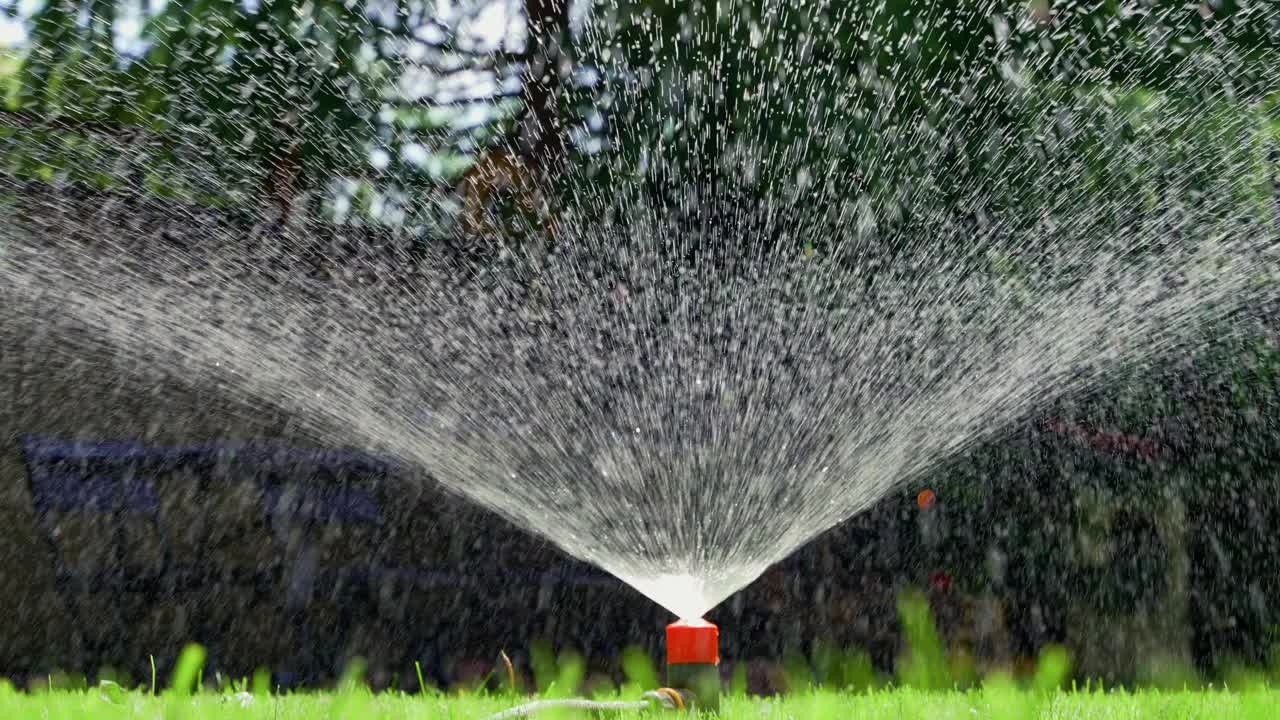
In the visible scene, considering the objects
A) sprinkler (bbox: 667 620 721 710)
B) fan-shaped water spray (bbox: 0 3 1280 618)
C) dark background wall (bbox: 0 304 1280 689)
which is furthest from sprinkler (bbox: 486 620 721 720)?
dark background wall (bbox: 0 304 1280 689)

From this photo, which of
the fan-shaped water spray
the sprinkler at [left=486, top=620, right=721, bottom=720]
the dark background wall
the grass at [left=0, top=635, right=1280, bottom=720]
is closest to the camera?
the sprinkler at [left=486, top=620, right=721, bottom=720]

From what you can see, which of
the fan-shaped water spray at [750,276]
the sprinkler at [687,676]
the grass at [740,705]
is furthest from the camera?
the fan-shaped water spray at [750,276]

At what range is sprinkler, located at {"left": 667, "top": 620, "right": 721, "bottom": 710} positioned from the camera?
2678 mm

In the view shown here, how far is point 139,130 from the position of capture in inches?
190

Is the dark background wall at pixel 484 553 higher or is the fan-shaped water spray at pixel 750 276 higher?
the fan-shaped water spray at pixel 750 276

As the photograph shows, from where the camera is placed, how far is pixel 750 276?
494 centimetres

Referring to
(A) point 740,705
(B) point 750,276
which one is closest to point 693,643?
(A) point 740,705

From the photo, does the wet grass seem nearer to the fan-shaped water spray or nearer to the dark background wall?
the fan-shaped water spray

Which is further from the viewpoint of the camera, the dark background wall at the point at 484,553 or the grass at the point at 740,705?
the dark background wall at the point at 484,553

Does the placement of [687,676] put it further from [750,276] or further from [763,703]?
[750,276]

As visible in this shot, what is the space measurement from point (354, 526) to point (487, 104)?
184 centimetres

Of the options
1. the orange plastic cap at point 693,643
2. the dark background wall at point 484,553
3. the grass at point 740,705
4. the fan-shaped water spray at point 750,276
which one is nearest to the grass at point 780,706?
the grass at point 740,705

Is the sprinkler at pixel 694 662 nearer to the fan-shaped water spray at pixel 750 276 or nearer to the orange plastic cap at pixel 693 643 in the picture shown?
the orange plastic cap at pixel 693 643

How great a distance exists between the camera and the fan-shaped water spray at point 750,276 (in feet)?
13.6
